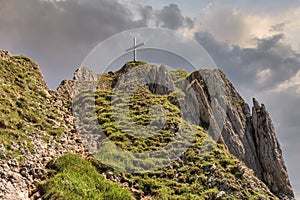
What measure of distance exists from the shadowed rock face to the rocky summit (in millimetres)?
154

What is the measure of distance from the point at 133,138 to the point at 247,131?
21964 millimetres

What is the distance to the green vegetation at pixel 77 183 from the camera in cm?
2233

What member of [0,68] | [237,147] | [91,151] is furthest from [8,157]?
[237,147]

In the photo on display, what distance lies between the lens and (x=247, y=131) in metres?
49.6

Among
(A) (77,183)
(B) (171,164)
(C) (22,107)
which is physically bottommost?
(A) (77,183)

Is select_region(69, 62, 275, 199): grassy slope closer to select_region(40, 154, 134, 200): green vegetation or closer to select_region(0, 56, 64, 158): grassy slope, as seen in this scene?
select_region(40, 154, 134, 200): green vegetation

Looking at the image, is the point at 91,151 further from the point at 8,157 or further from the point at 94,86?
the point at 94,86

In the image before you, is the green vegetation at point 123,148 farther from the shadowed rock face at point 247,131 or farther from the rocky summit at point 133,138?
the shadowed rock face at point 247,131

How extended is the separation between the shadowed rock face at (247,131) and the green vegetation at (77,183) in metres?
21.4

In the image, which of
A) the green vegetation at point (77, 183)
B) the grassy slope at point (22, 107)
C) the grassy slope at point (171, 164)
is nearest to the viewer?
the green vegetation at point (77, 183)

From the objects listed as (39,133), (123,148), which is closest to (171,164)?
(123,148)

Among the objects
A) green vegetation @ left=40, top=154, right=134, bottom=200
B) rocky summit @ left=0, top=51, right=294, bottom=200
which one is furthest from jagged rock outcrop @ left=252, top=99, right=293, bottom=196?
green vegetation @ left=40, top=154, right=134, bottom=200

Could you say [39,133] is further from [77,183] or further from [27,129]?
[77,183]

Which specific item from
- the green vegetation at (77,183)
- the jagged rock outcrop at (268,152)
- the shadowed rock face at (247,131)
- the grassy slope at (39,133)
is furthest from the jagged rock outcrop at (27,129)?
the jagged rock outcrop at (268,152)
